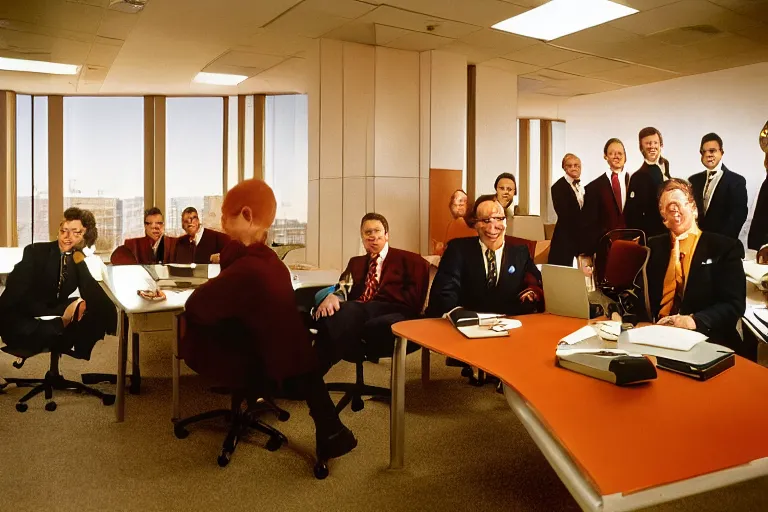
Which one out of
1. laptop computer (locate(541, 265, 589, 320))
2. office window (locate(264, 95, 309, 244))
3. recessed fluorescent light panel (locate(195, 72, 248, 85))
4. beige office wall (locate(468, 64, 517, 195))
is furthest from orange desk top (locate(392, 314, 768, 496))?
office window (locate(264, 95, 309, 244))

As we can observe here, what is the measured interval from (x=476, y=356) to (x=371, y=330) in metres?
1.37

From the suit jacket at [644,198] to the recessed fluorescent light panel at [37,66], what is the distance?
6655 millimetres

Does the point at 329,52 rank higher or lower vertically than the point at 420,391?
higher

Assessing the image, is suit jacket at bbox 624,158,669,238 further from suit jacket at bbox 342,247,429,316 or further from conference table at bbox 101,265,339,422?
conference table at bbox 101,265,339,422

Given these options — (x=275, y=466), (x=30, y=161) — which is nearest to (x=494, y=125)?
(x=275, y=466)

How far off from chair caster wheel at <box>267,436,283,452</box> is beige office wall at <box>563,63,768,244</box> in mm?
3582

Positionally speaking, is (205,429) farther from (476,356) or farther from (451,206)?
(451,206)

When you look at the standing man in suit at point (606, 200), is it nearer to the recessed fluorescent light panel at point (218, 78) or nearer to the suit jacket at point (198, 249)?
the suit jacket at point (198, 249)

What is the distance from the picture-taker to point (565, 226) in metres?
5.39

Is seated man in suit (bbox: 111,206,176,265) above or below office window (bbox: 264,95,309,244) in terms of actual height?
below

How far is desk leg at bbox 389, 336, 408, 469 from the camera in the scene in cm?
279

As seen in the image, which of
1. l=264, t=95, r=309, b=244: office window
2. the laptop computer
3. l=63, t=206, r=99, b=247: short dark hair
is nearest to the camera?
the laptop computer

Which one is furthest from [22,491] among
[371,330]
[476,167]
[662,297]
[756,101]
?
[476,167]

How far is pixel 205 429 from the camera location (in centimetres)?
341
